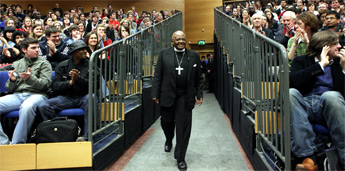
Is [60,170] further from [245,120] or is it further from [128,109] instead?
[245,120]

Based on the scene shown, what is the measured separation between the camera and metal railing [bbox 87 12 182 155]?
2420mm

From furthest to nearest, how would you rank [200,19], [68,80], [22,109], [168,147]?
1. [200,19]
2. [168,147]
3. [68,80]
4. [22,109]

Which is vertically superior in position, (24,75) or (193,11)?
(193,11)

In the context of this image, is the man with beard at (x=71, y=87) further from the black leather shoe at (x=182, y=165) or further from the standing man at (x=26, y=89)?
the black leather shoe at (x=182, y=165)

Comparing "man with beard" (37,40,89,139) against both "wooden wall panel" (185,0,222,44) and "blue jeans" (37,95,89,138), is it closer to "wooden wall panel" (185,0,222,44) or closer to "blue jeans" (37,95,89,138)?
"blue jeans" (37,95,89,138)

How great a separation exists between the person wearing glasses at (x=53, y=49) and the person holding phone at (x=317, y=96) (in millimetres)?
3061

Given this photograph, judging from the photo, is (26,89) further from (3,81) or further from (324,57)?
(324,57)

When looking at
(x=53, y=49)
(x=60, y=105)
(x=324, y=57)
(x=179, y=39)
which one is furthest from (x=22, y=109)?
(x=324, y=57)

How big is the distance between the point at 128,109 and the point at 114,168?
2.95 ft

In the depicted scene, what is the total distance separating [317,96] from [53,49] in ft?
10.8

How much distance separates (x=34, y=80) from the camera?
2.74 meters

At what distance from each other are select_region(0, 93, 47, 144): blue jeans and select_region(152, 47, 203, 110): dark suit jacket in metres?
1.27

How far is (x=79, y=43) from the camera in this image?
2916 millimetres

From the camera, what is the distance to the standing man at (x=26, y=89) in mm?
2459
